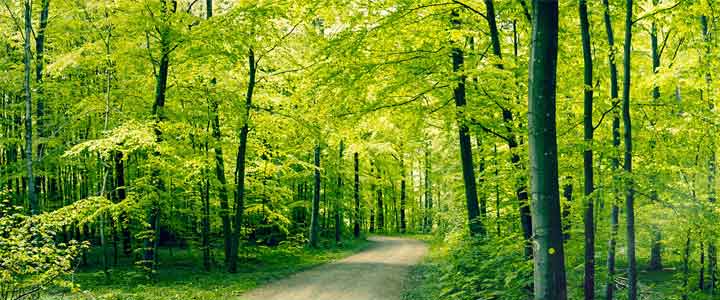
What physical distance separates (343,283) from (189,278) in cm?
493

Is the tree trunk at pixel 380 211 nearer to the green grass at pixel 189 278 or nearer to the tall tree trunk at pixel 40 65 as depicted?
the green grass at pixel 189 278

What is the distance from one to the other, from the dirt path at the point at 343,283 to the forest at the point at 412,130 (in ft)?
0.42

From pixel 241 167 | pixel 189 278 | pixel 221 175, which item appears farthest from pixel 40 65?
pixel 189 278

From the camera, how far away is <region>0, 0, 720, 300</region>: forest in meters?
8.16

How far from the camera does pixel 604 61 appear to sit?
11.7 m

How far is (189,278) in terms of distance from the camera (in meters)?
15.0

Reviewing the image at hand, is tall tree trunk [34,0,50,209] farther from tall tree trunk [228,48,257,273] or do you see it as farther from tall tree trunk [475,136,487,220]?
tall tree trunk [475,136,487,220]

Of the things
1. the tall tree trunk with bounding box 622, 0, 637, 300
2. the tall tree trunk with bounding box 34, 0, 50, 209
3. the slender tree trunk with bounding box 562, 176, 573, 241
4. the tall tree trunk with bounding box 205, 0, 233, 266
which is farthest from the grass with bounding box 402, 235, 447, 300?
the tall tree trunk with bounding box 34, 0, 50, 209

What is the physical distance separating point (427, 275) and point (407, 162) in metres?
29.3

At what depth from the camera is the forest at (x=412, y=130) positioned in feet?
26.8

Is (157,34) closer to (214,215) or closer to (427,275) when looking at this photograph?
(214,215)

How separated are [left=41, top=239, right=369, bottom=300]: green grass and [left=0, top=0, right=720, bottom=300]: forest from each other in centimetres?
12

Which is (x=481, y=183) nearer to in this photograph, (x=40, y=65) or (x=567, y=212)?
(x=567, y=212)

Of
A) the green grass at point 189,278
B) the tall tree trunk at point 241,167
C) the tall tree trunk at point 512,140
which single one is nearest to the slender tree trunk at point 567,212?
the tall tree trunk at point 512,140
